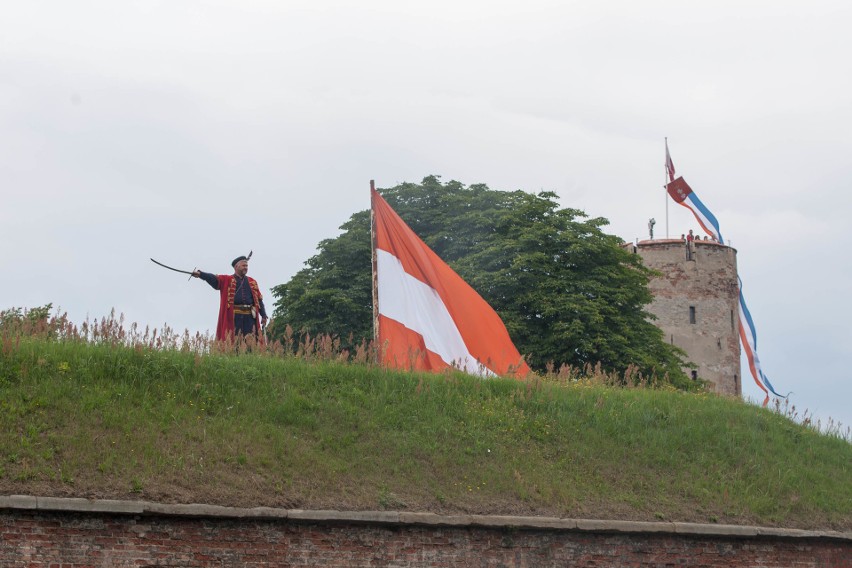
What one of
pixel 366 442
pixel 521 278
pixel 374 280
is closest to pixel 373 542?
pixel 366 442

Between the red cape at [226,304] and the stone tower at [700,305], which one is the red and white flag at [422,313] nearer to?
the red cape at [226,304]

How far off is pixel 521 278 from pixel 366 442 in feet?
72.0

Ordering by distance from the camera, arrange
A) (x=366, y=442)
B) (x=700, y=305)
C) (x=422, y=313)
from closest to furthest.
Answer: (x=366, y=442), (x=422, y=313), (x=700, y=305)

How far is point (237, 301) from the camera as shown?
18.2 metres

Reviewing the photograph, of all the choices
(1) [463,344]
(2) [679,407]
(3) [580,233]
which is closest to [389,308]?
(1) [463,344]

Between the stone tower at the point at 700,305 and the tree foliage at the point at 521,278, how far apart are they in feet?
48.9

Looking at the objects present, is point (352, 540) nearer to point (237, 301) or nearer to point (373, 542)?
point (373, 542)

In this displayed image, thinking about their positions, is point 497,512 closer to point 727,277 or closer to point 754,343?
point 754,343

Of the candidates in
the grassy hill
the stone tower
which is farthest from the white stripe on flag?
the stone tower

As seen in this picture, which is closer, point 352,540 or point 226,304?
point 352,540

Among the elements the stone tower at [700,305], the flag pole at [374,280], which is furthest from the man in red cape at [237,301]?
the stone tower at [700,305]

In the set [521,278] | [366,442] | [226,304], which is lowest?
[366,442]

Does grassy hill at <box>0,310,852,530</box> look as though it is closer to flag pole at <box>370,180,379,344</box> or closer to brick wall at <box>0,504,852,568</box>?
brick wall at <box>0,504,852,568</box>

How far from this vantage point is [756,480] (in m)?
16.1
